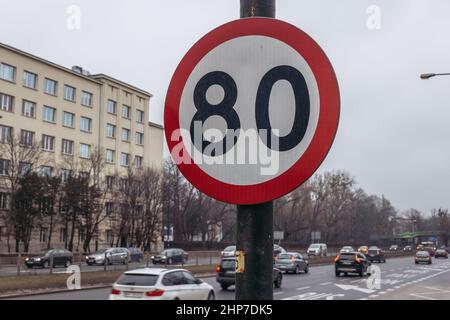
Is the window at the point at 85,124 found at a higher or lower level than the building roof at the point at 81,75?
lower

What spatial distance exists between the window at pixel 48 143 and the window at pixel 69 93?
5810 millimetres

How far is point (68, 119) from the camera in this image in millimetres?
70562

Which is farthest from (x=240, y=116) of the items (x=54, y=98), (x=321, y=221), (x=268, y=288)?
(x=321, y=221)

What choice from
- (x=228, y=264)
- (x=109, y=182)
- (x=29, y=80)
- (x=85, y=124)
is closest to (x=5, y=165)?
(x=29, y=80)

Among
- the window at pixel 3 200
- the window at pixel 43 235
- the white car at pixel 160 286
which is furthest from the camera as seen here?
the window at pixel 43 235

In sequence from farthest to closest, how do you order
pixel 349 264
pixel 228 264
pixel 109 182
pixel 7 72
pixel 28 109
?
1. pixel 109 182
2. pixel 28 109
3. pixel 7 72
4. pixel 349 264
5. pixel 228 264

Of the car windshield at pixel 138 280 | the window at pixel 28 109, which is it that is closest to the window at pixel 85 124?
the window at pixel 28 109

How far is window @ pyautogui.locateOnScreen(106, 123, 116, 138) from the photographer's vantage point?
77.5m

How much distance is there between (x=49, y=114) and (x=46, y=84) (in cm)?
359

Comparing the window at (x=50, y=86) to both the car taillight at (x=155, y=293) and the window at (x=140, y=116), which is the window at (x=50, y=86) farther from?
the car taillight at (x=155, y=293)

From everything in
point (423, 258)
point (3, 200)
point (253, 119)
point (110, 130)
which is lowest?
point (423, 258)

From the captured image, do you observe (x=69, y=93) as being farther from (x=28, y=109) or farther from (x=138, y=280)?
(x=138, y=280)

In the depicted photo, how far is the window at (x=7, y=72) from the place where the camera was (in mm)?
60062

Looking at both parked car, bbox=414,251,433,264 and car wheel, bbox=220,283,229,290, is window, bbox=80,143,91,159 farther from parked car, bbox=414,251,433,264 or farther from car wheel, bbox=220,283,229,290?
car wheel, bbox=220,283,229,290
